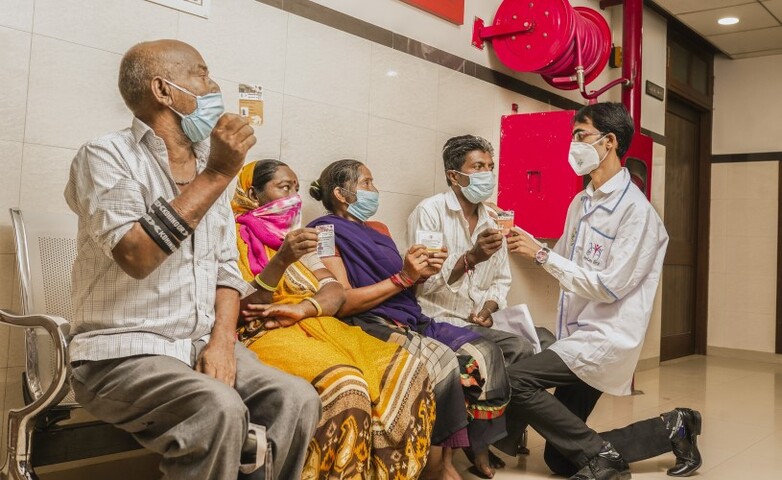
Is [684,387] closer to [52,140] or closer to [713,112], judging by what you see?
[713,112]

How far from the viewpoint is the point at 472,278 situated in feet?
10.7

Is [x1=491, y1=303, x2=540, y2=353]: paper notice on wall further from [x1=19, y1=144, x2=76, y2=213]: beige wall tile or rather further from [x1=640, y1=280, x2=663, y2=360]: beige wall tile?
[x1=640, y1=280, x2=663, y2=360]: beige wall tile

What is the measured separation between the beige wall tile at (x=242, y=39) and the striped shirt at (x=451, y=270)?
37.2 inches

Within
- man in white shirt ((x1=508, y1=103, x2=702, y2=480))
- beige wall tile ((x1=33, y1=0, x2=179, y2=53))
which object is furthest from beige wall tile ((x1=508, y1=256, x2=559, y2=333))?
beige wall tile ((x1=33, y1=0, x2=179, y2=53))

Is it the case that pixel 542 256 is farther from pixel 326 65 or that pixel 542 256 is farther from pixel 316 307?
pixel 326 65

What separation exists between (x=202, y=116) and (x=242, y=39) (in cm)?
116

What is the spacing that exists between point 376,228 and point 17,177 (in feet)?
4.91

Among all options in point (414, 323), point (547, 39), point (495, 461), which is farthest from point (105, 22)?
point (547, 39)

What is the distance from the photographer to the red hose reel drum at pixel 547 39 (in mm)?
4059

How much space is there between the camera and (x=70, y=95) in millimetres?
2426

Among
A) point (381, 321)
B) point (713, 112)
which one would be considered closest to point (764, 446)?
point (381, 321)

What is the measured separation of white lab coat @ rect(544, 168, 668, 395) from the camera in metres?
2.83

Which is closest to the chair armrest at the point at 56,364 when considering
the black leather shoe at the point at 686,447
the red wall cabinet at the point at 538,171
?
the black leather shoe at the point at 686,447

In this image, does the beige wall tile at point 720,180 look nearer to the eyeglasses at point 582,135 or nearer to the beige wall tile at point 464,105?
the beige wall tile at point 464,105
